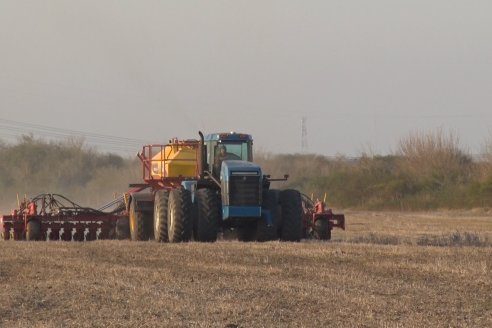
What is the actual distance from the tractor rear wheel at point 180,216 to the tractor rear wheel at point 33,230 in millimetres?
3681

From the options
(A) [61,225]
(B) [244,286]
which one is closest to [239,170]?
(A) [61,225]

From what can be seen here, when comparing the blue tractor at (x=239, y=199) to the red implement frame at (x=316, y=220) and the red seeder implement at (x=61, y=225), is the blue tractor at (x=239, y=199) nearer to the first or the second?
the red implement frame at (x=316, y=220)

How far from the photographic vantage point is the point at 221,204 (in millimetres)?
21875

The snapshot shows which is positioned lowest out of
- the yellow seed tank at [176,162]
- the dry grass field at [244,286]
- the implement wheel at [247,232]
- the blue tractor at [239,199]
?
the dry grass field at [244,286]

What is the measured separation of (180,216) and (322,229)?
4.39 m

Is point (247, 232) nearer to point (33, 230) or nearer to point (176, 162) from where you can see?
point (176, 162)

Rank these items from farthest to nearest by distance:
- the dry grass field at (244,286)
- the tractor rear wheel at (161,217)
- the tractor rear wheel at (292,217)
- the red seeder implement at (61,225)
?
the red seeder implement at (61,225)
the tractor rear wheel at (161,217)
the tractor rear wheel at (292,217)
the dry grass field at (244,286)

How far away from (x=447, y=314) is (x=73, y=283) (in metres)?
5.09

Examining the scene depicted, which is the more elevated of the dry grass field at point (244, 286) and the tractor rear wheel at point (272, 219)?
the tractor rear wheel at point (272, 219)

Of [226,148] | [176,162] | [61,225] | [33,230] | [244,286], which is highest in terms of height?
[226,148]

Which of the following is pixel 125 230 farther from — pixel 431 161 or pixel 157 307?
pixel 431 161

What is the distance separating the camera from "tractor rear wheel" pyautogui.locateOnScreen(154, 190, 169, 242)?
22.3 metres

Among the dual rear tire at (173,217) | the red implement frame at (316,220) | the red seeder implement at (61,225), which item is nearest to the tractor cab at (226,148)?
the dual rear tire at (173,217)

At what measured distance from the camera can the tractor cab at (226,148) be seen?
22.9m
